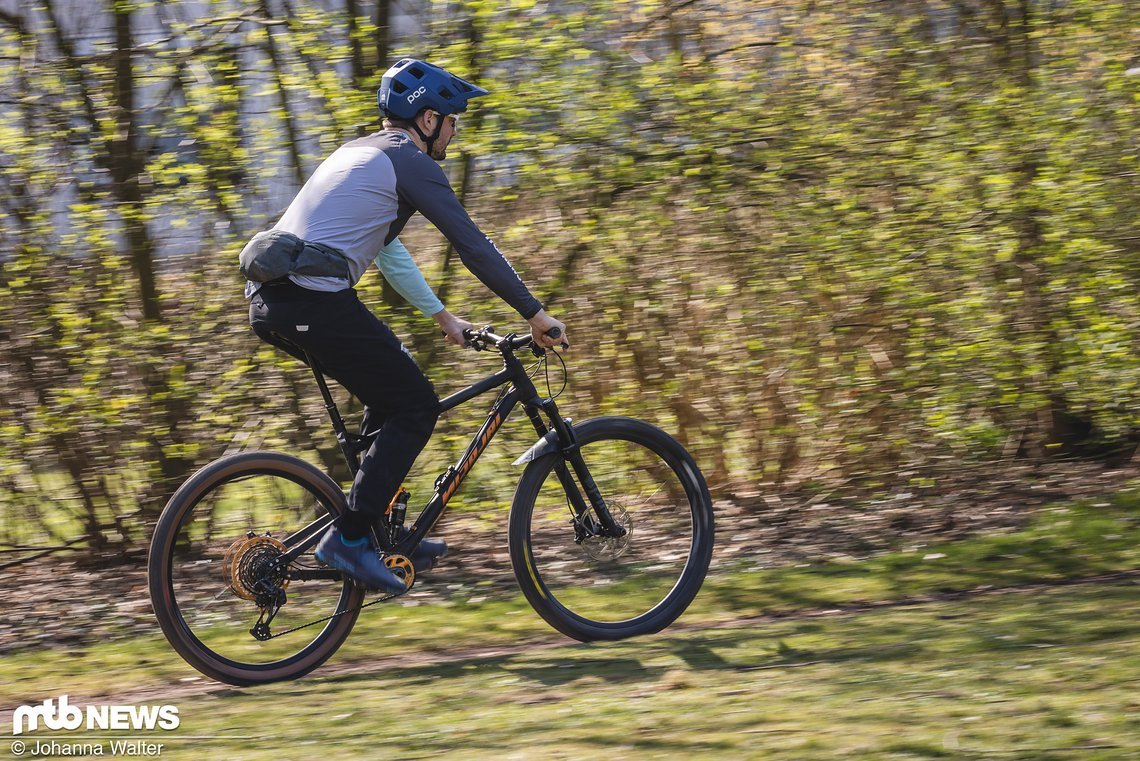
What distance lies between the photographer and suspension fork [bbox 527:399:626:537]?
500 cm

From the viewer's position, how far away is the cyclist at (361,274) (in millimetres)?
4492

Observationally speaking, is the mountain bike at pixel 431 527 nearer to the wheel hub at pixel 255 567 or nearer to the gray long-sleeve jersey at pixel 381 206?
the wheel hub at pixel 255 567

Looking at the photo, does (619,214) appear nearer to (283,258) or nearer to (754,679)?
(283,258)

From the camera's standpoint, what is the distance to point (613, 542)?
515cm

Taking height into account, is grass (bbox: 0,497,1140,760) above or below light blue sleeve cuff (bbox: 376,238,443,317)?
below

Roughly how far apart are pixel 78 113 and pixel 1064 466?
5976 mm

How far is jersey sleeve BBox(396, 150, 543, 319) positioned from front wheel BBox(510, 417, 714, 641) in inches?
31.5

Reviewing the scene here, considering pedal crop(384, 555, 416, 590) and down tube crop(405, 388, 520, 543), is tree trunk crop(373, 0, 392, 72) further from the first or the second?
pedal crop(384, 555, 416, 590)

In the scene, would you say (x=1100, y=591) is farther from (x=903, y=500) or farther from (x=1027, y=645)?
(x=903, y=500)

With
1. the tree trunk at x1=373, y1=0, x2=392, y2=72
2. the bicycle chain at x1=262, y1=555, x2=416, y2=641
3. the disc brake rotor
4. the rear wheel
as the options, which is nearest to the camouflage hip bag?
the rear wheel

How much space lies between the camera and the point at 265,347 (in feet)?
21.5

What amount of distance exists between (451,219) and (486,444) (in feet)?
3.44

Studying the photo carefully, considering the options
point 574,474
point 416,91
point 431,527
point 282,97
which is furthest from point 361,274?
point 282,97

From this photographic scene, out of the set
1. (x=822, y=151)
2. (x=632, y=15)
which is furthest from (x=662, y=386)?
(x=632, y=15)
